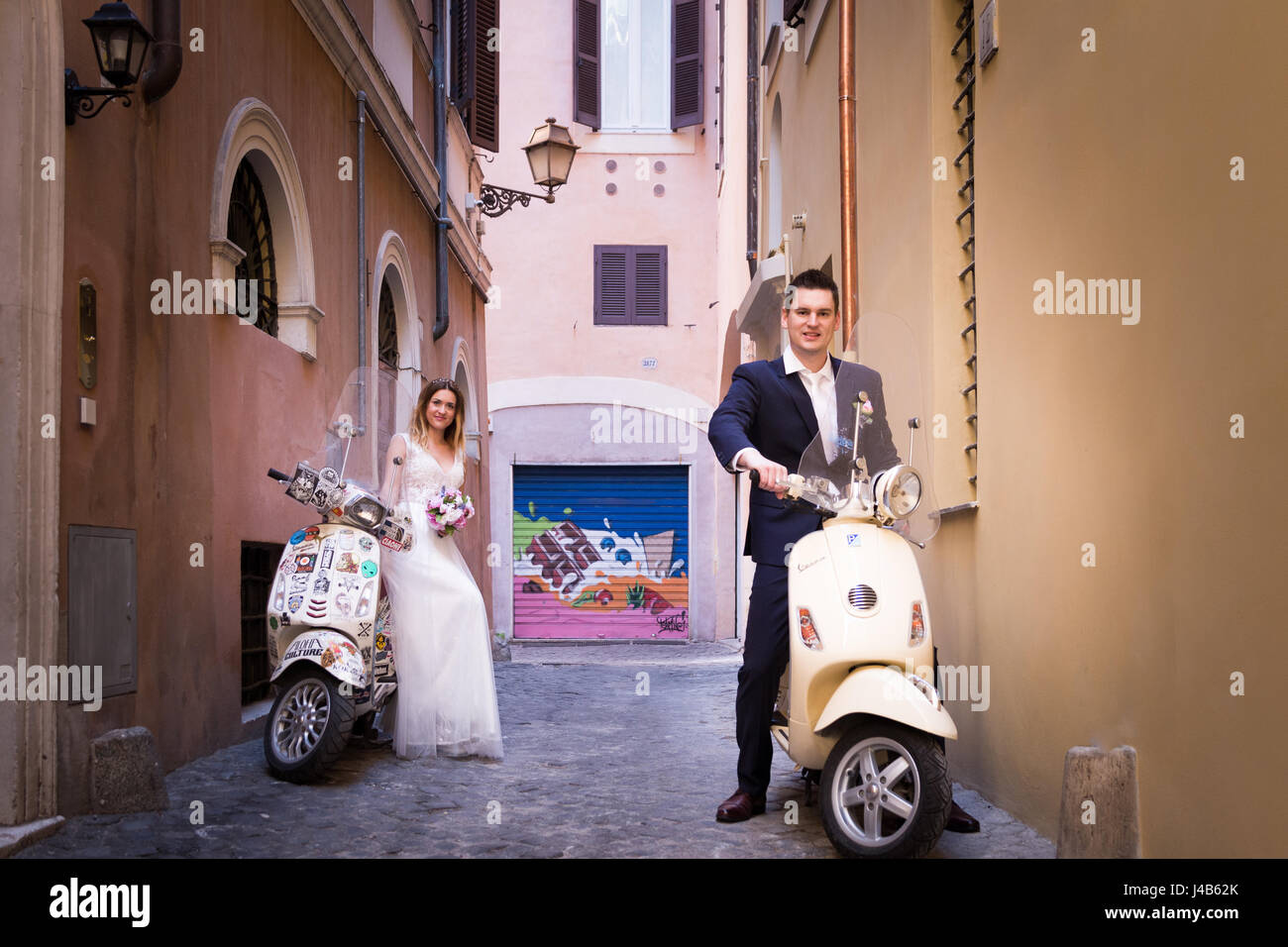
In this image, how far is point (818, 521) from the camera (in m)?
4.94

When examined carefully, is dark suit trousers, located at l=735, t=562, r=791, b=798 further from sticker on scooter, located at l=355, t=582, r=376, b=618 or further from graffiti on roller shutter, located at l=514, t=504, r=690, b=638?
graffiti on roller shutter, located at l=514, t=504, r=690, b=638

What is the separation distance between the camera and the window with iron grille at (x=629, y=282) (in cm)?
2239

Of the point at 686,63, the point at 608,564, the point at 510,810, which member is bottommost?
the point at 510,810

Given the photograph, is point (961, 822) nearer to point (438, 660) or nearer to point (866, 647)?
point (866, 647)

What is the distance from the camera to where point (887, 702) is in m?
4.05

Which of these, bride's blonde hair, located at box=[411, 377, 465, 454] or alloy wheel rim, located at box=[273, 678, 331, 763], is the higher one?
bride's blonde hair, located at box=[411, 377, 465, 454]

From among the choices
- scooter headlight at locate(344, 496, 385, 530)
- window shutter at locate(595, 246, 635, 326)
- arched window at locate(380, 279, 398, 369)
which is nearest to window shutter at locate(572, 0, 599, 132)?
window shutter at locate(595, 246, 635, 326)

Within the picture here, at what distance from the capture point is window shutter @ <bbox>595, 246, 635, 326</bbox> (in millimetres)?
22391

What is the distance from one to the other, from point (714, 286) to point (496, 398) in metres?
4.20

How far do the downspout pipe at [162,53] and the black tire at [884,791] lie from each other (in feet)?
13.7

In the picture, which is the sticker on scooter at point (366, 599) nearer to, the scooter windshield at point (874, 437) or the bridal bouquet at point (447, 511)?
the bridal bouquet at point (447, 511)

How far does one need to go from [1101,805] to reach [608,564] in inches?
713

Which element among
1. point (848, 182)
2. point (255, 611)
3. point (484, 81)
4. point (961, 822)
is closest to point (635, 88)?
point (484, 81)

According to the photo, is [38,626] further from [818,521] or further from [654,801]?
[818,521]
